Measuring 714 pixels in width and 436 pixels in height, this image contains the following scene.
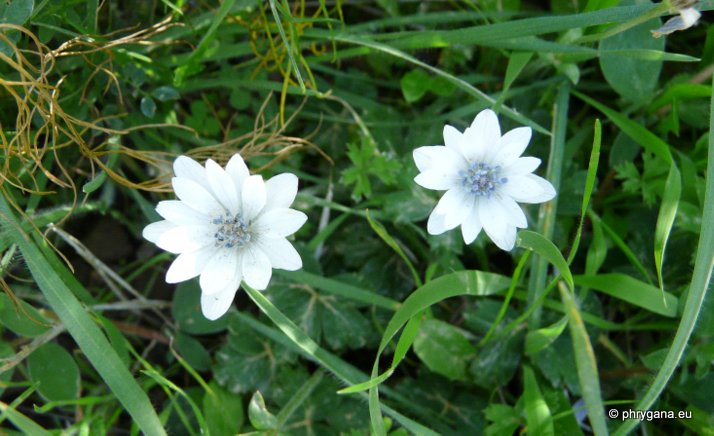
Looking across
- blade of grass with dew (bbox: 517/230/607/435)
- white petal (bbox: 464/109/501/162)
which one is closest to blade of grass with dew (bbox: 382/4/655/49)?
white petal (bbox: 464/109/501/162)

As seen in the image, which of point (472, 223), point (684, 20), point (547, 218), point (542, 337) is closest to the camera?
point (684, 20)

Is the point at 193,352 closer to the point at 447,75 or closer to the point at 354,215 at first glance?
the point at 354,215

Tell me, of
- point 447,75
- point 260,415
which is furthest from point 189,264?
point 447,75

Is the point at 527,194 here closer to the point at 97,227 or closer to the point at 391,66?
the point at 391,66

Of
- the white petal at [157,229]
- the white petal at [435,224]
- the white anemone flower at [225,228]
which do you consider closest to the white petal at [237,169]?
the white anemone flower at [225,228]

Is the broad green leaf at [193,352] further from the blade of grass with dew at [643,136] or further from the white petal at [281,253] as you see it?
the blade of grass with dew at [643,136]

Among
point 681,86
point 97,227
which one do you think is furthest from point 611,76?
point 97,227
